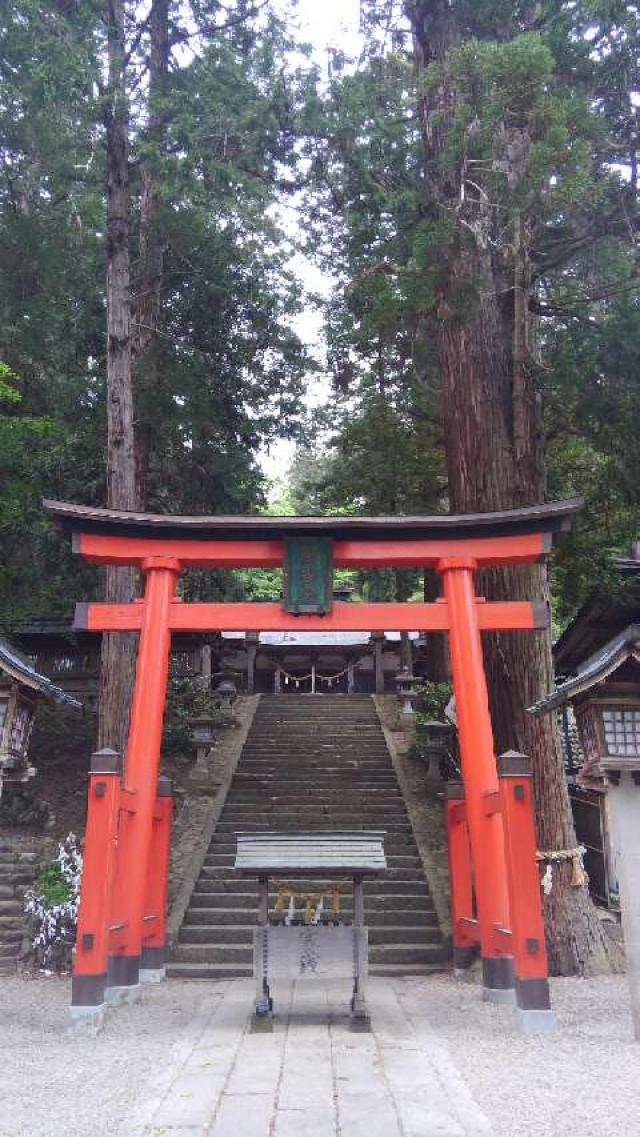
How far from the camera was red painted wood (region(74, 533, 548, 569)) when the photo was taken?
324 inches

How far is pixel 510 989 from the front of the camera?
727cm

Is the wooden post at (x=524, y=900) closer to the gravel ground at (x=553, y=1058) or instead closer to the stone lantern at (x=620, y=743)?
the gravel ground at (x=553, y=1058)

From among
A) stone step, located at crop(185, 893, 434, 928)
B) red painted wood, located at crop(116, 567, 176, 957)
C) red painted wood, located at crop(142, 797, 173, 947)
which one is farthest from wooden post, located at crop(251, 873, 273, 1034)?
stone step, located at crop(185, 893, 434, 928)

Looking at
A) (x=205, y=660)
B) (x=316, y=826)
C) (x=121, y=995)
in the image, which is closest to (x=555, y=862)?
(x=316, y=826)

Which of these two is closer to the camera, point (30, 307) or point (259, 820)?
point (259, 820)

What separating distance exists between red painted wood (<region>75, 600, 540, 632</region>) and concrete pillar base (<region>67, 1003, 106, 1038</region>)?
332cm

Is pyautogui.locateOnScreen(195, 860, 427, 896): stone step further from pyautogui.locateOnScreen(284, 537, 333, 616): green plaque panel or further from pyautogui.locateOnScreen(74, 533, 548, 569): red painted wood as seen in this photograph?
pyautogui.locateOnScreen(74, 533, 548, 569): red painted wood

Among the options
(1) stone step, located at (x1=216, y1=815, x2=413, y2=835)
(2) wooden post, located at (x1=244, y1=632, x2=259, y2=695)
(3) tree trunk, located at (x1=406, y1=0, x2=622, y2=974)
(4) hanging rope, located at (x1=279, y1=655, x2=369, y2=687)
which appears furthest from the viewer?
(4) hanging rope, located at (x1=279, y1=655, x2=369, y2=687)

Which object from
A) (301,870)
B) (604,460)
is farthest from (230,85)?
(301,870)

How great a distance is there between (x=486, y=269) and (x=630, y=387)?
2203mm

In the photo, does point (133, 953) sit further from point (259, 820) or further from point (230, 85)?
point (230, 85)

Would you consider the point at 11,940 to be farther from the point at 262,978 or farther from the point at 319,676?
the point at 319,676

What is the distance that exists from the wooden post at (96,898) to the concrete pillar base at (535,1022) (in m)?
3.28

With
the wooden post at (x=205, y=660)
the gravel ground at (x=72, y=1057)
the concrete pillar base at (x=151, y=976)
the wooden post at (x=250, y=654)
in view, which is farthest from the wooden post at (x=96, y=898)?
the wooden post at (x=250, y=654)
